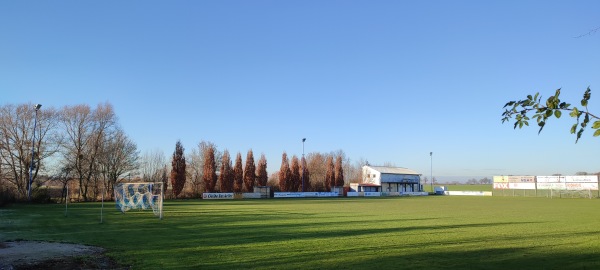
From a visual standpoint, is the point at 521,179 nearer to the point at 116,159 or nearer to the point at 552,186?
the point at 552,186

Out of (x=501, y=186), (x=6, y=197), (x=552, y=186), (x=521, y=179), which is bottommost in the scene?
(x=501, y=186)

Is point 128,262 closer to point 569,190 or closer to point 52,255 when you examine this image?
point 52,255

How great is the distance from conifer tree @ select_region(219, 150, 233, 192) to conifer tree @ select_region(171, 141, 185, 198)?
9.54 metres

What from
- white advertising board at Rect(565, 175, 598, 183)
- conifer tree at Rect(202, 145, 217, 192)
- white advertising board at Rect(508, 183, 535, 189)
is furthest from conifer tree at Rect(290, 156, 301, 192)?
white advertising board at Rect(565, 175, 598, 183)

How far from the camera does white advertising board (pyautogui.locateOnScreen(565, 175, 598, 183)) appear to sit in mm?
70613

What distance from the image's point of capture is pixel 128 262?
11.0 metres

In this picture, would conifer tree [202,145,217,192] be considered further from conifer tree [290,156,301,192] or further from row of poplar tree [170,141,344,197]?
conifer tree [290,156,301,192]

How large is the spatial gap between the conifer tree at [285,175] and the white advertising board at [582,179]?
170ft

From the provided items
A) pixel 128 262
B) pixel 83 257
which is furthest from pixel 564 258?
pixel 83 257

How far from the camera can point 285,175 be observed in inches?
3482

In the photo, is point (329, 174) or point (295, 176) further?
point (329, 174)

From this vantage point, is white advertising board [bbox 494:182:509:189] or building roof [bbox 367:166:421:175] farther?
building roof [bbox 367:166:421:175]

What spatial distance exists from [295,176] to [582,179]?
52857mm

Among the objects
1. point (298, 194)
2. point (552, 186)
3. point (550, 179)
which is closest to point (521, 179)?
point (550, 179)
